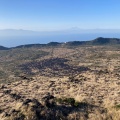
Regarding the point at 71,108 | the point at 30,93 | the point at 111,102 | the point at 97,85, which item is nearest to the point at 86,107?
the point at 71,108

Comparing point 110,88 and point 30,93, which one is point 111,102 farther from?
point 30,93

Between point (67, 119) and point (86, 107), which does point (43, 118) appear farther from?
point (86, 107)

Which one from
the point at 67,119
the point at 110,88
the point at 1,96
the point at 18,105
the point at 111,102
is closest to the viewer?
the point at 67,119

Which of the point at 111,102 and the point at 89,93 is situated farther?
the point at 89,93

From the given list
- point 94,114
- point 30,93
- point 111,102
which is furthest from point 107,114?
point 30,93

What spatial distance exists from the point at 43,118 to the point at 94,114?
4.27 meters

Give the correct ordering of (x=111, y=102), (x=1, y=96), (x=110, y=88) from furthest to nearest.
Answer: (x=110, y=88) < (x=1, y=96) < (x=111, y=102)

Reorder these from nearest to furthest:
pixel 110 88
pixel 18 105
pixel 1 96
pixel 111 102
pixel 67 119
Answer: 1. pixel 67 119
2. pixel 18 105
3. pixel 111 102
4. pixel 1 96
5. pixel 110 88

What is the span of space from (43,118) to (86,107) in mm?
4625

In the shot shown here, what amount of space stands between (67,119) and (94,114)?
2.45 metres

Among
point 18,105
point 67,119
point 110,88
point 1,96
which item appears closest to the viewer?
point 67,119

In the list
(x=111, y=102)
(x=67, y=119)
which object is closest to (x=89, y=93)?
(x=111, y=102)

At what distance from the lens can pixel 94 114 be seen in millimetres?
20203

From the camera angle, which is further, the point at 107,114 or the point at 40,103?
the point at 40,103
